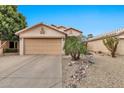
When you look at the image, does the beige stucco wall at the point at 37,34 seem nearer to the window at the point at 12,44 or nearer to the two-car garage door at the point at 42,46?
the two-car garage door at the point at 42,46

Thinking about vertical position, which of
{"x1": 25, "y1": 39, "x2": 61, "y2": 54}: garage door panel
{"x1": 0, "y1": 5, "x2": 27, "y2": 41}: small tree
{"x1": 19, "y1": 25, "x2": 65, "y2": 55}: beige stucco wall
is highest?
{"x1": 0, "y1": 5, "x2": 27, "y2": 41}: small tree

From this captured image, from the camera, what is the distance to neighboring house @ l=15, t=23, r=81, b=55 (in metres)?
21.9

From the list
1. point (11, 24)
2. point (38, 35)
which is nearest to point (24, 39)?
point (38, 35)

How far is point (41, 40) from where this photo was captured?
22078 mm

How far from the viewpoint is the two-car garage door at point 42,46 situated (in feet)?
71.8

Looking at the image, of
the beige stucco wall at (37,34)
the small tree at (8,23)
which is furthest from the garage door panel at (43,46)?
→ the small tree at (8,23)

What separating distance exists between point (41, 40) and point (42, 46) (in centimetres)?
63

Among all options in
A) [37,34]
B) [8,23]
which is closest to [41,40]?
[37,34]

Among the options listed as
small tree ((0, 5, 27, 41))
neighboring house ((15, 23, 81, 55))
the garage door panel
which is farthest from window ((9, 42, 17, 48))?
the garage door panel

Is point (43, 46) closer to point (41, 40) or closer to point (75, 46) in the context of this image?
point (41, 40)

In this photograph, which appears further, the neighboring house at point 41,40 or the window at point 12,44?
the window at point 12,44

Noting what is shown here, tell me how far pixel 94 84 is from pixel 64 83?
1092mm

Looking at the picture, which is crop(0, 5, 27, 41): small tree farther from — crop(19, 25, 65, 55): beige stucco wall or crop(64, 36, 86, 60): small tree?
crop(64, 36, 86, 60): small tree
